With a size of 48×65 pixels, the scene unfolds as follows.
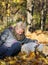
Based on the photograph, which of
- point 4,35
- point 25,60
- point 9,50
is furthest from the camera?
point 4,35

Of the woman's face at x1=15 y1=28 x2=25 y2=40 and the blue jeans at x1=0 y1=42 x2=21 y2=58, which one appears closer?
the blue jeans at x1=0 y1=42 x2=21 y2=58

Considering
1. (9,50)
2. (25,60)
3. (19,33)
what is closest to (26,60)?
(25,60)

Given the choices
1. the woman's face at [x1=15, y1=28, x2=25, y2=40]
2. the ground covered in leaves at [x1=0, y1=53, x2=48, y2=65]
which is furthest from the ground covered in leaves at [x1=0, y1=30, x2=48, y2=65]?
the woman's face at [x1=15, y1=28, x2=25, y2=40]

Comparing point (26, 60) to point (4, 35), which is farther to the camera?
point (4, 35)

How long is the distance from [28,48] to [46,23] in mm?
955

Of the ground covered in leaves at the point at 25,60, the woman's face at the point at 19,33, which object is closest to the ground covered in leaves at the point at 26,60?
the ground covered in leaves at the point at 25,60

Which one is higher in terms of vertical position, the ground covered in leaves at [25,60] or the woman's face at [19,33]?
the woman's face at [19,33]

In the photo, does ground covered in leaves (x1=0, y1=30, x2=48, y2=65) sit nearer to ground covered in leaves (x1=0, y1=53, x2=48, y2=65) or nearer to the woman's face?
ground covered in leaves (x1=0, y1=53, x2=48, y2=65)

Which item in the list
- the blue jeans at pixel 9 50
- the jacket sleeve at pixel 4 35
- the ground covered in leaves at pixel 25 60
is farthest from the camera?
the jacket sleeve at pixel 4 35

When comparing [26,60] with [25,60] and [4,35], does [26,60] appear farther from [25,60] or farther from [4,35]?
[4,35]

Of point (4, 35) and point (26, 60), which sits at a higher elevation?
point (4, 35)

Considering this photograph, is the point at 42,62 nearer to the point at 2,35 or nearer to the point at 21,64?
the point at 21,64

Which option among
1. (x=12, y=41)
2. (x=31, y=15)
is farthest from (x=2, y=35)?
(x=31, y=15)

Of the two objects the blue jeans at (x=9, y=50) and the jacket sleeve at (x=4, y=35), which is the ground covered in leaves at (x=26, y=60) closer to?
the blue jeans at (x=9, y=50)
